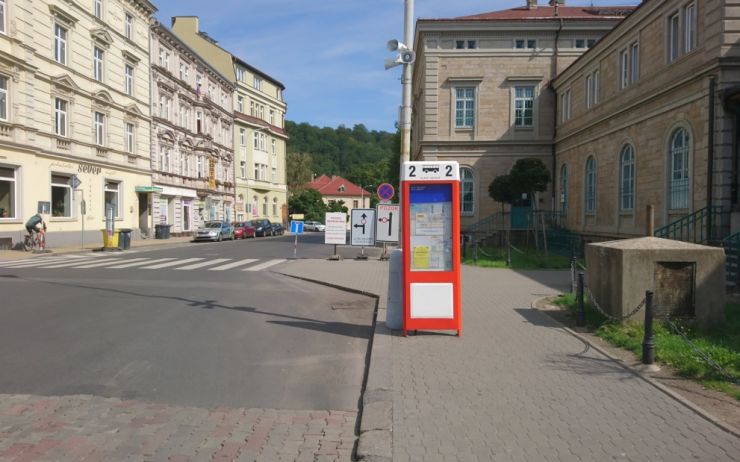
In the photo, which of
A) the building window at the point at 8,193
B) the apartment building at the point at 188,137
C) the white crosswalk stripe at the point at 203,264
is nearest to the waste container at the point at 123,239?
the building window at the point at 8,193

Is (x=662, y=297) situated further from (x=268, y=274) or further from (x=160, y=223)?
(x=160, y=223)

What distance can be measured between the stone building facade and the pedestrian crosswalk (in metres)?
13.3

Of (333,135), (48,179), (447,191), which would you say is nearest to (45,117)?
(48,179)

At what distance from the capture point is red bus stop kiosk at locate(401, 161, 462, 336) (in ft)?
26.0

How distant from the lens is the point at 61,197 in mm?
29859

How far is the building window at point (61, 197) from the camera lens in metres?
29.1

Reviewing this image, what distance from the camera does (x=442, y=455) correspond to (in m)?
4.11

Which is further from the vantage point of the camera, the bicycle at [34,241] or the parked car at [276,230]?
the parked car at [276,230]

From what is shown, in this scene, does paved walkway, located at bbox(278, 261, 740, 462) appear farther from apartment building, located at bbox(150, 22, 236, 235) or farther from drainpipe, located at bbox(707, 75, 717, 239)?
apartment building, located at bbox(150, 22, 236, 235)

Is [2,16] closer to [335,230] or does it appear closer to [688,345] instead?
[335,230]

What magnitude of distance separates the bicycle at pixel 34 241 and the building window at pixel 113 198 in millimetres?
9042

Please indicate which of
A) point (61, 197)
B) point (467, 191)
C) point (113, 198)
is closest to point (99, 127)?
point (113, 198)

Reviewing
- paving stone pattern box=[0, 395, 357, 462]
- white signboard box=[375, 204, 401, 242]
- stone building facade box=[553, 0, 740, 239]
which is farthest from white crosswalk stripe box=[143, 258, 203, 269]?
stone building facade box=[553, 0, 740, 239]

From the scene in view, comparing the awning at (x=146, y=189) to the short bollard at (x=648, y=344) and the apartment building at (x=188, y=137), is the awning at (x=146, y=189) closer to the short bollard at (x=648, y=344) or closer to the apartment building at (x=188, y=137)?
the apartment building at (x=188, y=137)
